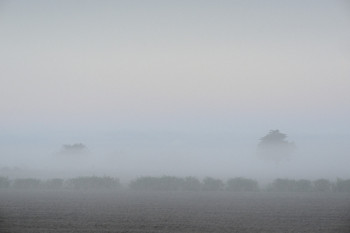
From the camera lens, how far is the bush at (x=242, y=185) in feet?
193

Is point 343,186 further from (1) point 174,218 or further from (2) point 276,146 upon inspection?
(2) point 276,146

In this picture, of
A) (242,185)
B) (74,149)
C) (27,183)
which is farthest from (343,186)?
(74,149)

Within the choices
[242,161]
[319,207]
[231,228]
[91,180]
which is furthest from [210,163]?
[231,228]

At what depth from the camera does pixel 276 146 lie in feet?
372

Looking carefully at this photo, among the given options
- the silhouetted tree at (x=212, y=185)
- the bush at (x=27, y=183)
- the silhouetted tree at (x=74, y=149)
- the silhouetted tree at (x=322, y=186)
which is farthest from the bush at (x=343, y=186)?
the silhouetted tree at (x=74, y=149)

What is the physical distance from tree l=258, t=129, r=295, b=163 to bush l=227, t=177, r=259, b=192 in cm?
5317

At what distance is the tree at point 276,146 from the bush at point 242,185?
53.2 meters

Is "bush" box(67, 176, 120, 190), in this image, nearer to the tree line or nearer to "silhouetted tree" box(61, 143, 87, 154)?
the tree line

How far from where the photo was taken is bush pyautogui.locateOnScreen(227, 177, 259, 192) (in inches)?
2320

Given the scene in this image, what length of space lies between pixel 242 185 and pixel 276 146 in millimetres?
55330

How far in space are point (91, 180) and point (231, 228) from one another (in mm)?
43414

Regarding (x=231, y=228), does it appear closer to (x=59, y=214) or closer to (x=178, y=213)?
(x=178, y=213)

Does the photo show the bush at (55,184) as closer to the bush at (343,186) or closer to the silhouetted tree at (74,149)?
the bush at (343,186)

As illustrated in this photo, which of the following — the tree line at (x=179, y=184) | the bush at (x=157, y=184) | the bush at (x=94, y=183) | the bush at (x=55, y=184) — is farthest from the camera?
the bush at (x=94, y=183)
